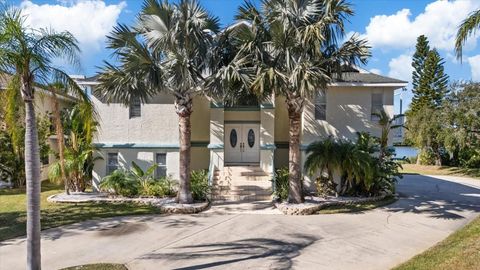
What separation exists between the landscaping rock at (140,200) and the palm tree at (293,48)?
208 inches

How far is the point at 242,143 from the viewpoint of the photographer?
772 inches

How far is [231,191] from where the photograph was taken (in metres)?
16.2

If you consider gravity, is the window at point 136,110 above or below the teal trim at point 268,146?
above

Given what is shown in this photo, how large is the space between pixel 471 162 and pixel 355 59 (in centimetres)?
2579

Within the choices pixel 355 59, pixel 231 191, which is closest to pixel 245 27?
pixel 355 59

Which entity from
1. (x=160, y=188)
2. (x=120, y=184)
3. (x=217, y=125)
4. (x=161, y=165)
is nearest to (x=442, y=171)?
(x=217, y=125)

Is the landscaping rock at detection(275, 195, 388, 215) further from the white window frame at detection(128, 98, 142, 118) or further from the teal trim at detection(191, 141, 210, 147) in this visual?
the white window frame at detection(128, 98, 142, 118)

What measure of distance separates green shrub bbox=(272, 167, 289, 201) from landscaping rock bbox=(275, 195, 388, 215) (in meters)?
0.77

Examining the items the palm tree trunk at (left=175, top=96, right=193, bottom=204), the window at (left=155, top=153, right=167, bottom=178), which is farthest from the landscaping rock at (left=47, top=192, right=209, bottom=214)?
the window at (left=155, top=153, right=167, bottom=178)

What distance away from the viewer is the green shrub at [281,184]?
15.3m

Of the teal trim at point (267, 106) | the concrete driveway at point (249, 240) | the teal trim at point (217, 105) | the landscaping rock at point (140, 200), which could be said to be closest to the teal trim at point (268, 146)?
the teal trim at point (267, 106)

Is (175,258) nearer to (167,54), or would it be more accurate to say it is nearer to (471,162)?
(167,54)

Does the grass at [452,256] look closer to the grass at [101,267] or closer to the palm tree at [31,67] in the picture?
the grass at [101,267]

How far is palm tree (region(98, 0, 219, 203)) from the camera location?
42.3 feet
